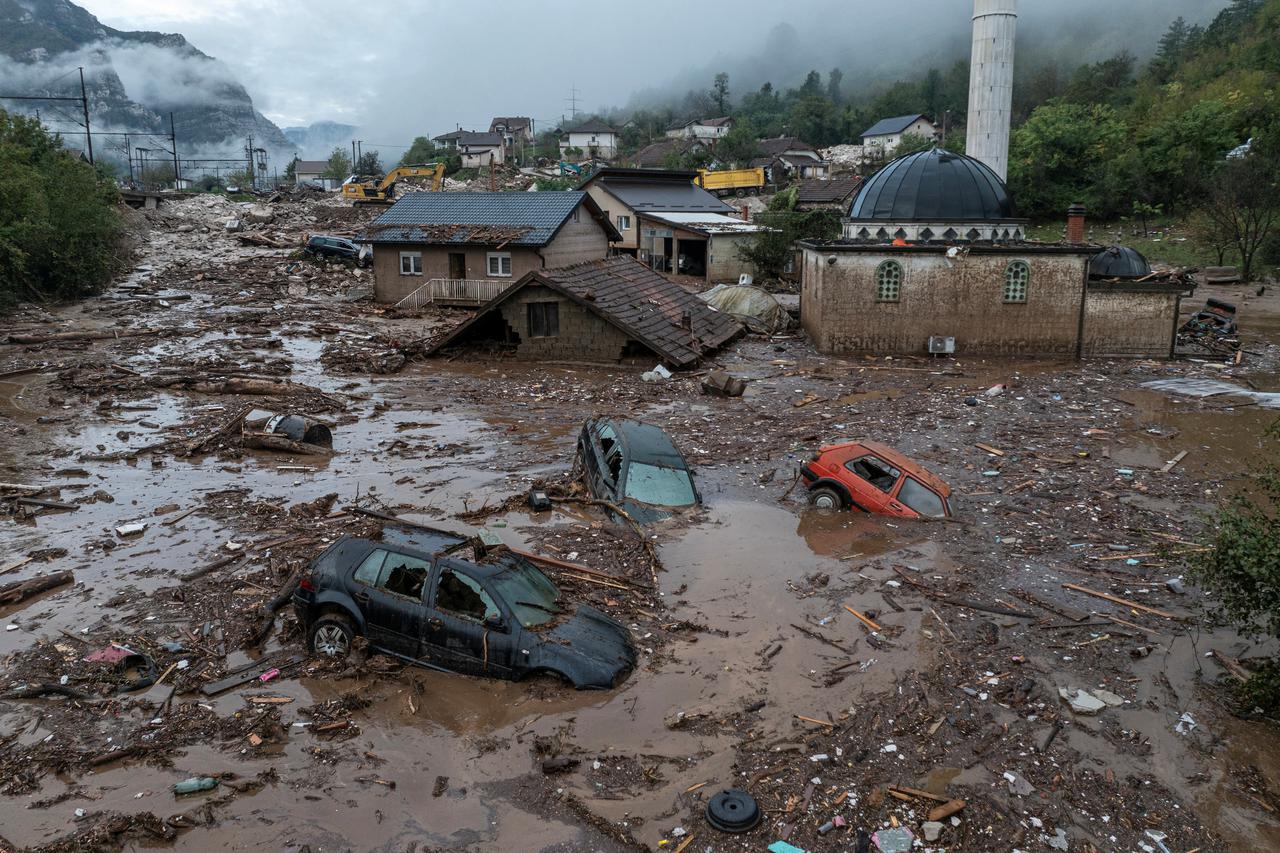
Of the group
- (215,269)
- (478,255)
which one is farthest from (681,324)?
(215,269)

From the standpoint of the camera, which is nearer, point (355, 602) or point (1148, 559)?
point (355, 602)

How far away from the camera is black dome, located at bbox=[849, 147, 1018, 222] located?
93.4 ft

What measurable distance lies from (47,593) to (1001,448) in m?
15.3

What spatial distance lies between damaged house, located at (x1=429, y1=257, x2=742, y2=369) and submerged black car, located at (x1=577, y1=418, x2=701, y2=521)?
9490mm

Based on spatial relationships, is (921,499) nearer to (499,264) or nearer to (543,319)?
(543,319)

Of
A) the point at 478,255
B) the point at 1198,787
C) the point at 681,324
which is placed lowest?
the point at 1198,787

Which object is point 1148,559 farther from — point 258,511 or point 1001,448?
point 258,511

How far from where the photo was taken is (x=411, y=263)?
113 feet

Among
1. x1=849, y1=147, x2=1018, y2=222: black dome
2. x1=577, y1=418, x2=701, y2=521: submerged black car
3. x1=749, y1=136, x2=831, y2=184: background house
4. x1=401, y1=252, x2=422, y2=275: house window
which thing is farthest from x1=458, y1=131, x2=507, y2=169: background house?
x1=577, y1=418, x2=701, y2=521: submerged black car

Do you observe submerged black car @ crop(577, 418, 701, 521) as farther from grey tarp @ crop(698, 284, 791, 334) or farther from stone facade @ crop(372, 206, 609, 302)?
stone facade @ crop(372, 206, 609, 302)

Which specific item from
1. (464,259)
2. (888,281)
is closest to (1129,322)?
(888,281)

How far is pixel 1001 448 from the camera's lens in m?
16.9

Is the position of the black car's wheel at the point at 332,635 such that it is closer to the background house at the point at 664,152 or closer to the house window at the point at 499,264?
the house window at the point at 499,264

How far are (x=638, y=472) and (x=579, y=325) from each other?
1201 centimetres
